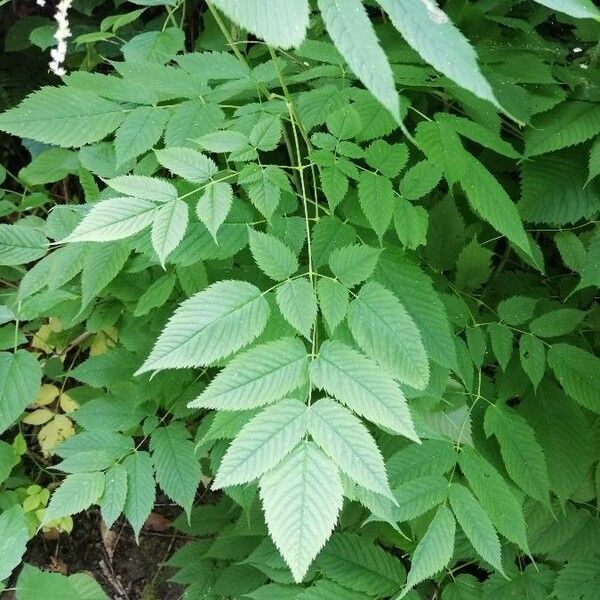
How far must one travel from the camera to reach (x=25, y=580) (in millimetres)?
1525

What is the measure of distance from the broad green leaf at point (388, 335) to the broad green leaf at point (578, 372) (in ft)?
1.86

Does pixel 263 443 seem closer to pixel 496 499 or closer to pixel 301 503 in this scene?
pixel 301 503

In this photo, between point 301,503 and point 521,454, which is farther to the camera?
point 521,454

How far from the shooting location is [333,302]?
104 cm

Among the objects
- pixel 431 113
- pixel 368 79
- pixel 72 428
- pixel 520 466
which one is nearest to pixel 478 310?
pixel 520 466

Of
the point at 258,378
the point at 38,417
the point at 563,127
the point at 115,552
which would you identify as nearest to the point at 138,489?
the point at 258,378

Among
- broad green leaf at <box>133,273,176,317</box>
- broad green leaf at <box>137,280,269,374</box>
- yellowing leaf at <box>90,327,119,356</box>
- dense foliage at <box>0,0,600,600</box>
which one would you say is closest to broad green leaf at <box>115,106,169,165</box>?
dense foliage at <box>0,0,600,600</box>

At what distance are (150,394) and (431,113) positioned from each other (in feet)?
3.44

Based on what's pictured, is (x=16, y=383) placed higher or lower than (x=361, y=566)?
higher

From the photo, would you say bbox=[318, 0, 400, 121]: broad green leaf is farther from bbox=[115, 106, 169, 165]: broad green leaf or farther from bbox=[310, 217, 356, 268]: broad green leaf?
bbox=[115, 106, 169, 165]: broad green leaf

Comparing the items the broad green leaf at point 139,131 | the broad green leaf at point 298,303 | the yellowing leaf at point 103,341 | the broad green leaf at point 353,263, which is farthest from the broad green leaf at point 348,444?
the yellowing leaf at point 103,341

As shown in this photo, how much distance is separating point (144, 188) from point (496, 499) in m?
0.91

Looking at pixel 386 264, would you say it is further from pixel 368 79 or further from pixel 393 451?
pixel 368 79

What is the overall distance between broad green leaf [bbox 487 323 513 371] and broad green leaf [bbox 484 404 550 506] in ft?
0.40
